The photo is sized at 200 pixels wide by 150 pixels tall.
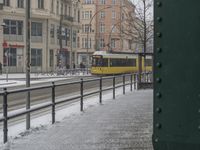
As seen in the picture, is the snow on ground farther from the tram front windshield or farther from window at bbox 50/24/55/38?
window at bbox 50/24/55/38

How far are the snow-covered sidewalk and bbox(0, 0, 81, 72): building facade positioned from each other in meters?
48.7

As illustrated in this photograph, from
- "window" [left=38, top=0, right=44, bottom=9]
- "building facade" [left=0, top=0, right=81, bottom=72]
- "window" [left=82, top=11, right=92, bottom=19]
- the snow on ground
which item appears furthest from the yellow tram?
"window" [left=82, top=11, right=92, bottom=19]

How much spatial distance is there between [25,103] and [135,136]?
273 centimetres

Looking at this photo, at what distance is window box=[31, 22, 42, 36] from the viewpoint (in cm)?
7044

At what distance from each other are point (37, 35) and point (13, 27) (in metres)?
4.46

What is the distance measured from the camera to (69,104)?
16.9m

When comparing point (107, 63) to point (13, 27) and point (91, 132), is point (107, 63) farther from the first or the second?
point (91, 132)

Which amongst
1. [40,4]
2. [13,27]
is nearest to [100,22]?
[40,4]
